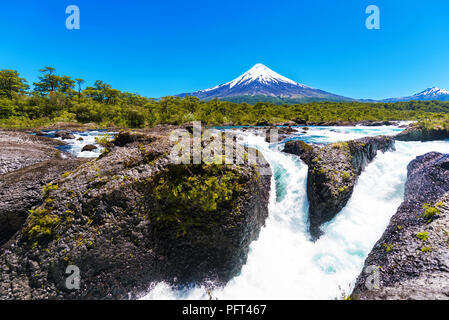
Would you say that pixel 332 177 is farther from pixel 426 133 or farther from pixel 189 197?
pixel 426 133

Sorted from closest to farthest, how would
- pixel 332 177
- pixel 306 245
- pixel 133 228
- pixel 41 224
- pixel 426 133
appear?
pixel 41 224 < pixel 133 228 < pixel 306 245 < pixel 332 177 < pixel 426 133

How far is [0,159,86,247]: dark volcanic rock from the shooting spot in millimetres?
4406

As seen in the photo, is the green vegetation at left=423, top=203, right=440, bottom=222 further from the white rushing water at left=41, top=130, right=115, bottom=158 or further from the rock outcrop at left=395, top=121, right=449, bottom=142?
the rock outcrop at left=395, top=121, right=449, bottom=142

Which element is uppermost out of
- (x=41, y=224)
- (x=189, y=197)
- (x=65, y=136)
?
(x=65, y=136)

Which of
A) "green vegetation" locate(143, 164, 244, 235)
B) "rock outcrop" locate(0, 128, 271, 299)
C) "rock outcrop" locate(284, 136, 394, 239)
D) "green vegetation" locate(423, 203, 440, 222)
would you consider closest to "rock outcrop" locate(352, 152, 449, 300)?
"green vegetation" locate(423, 203, 440, 222)

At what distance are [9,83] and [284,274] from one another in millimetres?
84429

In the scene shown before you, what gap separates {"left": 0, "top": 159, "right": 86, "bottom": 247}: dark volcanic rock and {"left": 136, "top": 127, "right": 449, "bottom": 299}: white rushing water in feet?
13.4

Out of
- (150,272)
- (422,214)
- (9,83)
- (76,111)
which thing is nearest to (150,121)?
(76,111)

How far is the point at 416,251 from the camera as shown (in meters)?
3.96

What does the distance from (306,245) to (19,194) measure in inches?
367

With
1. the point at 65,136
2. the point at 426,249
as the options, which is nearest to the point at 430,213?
the point at 426,249
